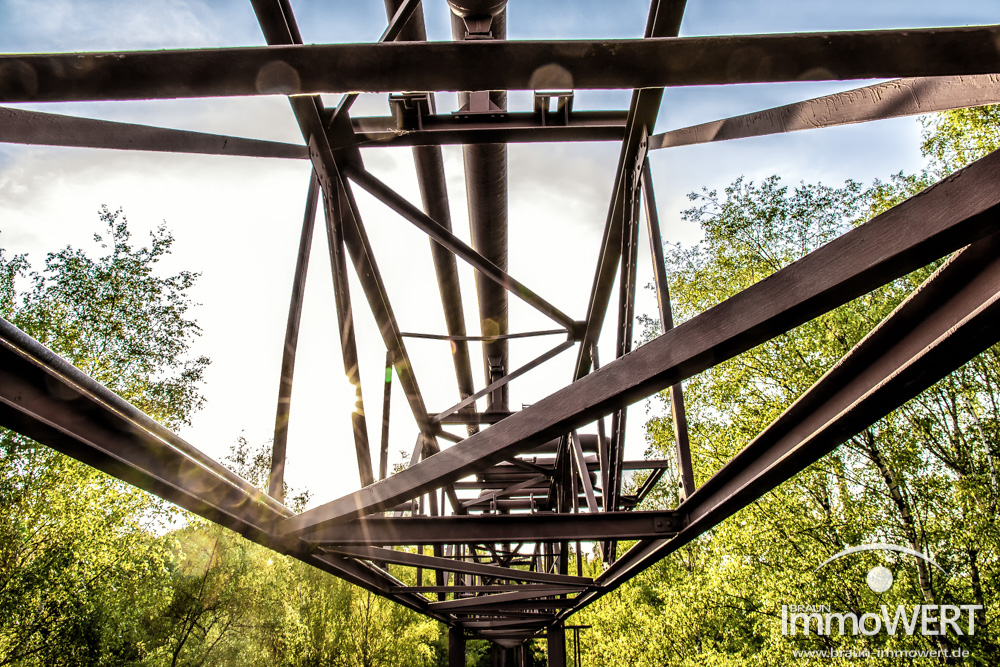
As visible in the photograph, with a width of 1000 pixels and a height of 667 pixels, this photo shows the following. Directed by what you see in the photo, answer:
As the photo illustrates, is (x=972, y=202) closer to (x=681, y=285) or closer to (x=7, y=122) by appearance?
(x=7, y=122)

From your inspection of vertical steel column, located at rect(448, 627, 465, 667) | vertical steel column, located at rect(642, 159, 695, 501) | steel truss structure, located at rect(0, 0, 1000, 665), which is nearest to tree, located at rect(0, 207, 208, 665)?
vertical steel column, located at rect(448, 627, 465, 667)

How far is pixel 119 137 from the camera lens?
2.51m

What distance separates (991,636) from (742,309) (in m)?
10.5

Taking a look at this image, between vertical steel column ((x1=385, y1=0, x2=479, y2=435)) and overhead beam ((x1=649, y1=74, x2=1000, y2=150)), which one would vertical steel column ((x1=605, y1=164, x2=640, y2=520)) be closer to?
overhead beam ((x1=649, y1=74, x2=1000, y2=150))

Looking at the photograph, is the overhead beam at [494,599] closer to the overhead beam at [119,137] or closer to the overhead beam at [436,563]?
the overhead beam at [436,563]

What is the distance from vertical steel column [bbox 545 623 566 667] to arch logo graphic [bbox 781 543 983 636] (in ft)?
13.2

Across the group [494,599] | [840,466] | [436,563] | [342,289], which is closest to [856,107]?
[342,289]

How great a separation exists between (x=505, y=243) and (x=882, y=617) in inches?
371

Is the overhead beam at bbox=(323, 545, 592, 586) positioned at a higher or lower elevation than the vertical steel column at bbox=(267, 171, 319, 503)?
lower

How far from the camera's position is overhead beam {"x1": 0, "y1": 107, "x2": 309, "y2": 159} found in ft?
6.89

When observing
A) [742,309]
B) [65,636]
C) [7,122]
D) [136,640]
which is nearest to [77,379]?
[7,122]

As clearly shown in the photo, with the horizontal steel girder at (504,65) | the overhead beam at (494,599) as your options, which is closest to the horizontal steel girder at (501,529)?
the horizontal steel girder at (504,65)

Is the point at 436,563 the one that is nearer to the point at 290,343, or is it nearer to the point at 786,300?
the point at 290,343

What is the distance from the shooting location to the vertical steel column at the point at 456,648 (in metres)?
9.89
